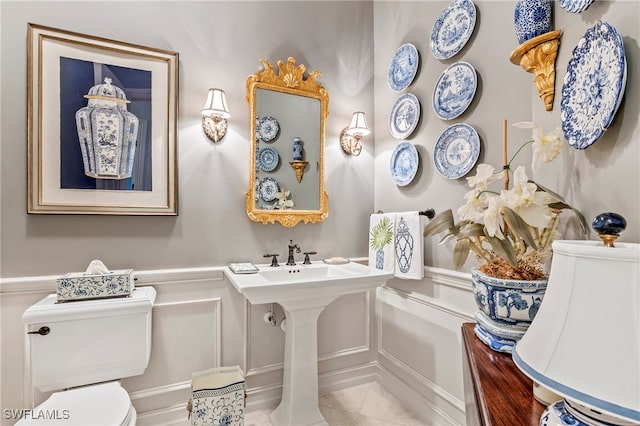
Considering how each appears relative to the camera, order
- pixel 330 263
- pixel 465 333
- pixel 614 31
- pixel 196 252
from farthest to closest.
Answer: pixel 330 263
pixel 196 252
pixel 465 333
pixel 614 31

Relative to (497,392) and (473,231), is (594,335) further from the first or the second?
(473,231)

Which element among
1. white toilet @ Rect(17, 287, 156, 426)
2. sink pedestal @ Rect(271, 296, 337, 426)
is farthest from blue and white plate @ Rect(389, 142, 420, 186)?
white toilet @ Rect(17, 287, 156, 426)

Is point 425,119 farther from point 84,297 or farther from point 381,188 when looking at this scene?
point 84,297

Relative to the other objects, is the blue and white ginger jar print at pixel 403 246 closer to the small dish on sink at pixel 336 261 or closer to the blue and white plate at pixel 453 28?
the small dish on sink at pixel 336 261

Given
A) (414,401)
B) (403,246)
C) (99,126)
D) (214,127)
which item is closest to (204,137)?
(214,127)

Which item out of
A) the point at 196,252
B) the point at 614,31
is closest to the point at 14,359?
the point at 196,252

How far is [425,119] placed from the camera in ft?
5.97

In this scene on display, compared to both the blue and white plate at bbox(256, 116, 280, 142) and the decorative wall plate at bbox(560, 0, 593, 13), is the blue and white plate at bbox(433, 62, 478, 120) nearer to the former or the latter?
the decorative wall plate at bbox(560, 0, 593, 13)

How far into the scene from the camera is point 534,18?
1.03 meters

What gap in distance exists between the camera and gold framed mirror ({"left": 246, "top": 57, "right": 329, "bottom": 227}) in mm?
1938

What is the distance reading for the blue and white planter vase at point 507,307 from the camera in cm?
84

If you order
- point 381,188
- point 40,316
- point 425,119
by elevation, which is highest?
point 425,119

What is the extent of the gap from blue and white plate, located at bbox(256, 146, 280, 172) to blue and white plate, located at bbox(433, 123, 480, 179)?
0.98 metres

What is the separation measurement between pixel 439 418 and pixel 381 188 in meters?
1.44
